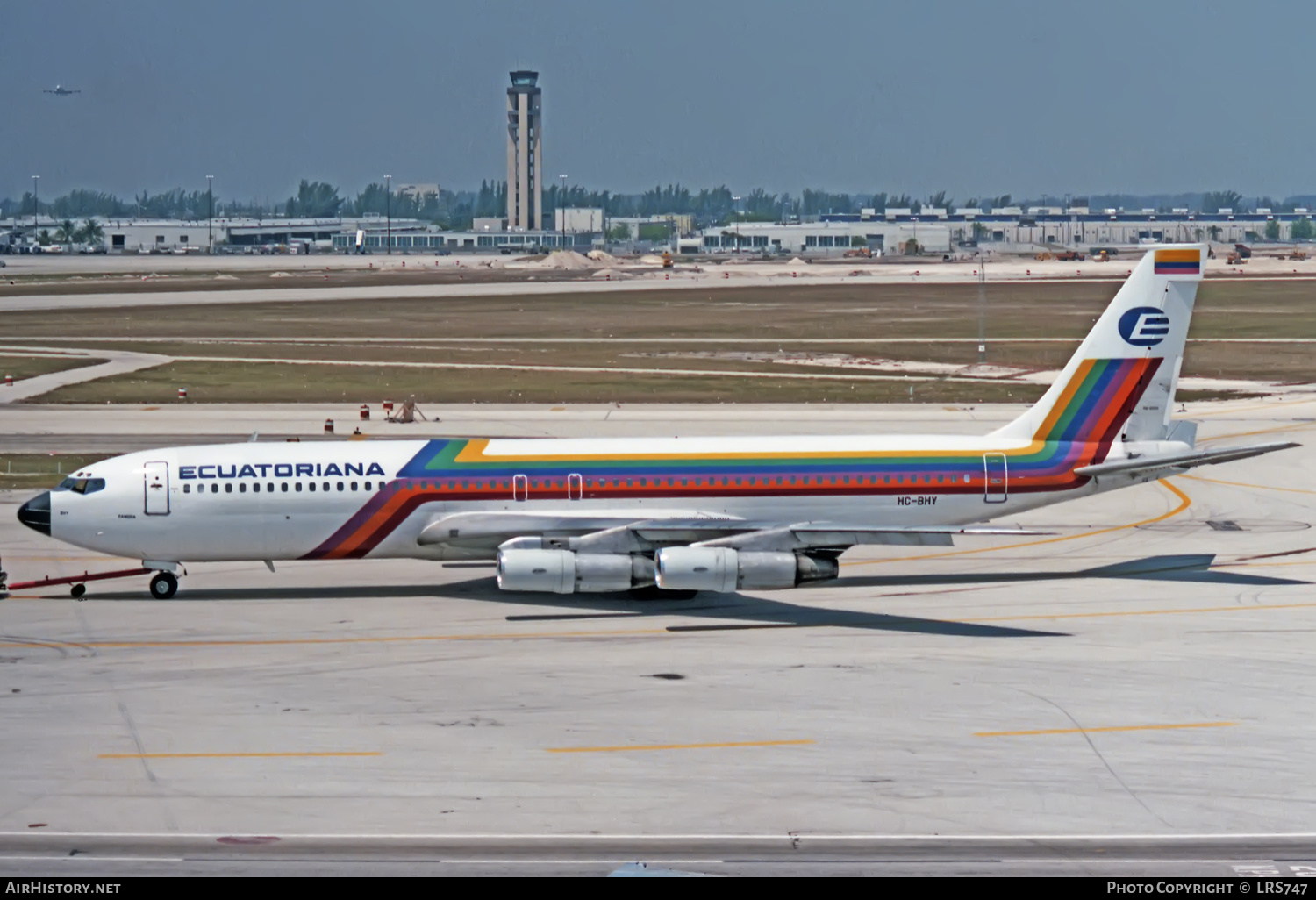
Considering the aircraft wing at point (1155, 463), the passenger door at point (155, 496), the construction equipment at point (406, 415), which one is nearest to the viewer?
the passenger door at point (155, 496)

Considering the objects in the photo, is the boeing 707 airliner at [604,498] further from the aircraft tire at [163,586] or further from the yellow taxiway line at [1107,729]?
the yellow taxiway line at [1107,729]

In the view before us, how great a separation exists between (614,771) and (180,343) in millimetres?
89384

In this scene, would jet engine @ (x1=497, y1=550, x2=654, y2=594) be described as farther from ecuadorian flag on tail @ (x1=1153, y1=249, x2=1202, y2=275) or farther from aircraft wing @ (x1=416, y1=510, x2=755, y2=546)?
ecuadorian flag on tail @ (x1=1153, y1=249, x2=1202, y2=275)

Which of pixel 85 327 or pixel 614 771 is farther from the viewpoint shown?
pixel 85 327

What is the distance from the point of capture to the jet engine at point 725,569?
37219 millimetres

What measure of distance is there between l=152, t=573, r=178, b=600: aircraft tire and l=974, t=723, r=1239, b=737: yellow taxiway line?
71.9ft

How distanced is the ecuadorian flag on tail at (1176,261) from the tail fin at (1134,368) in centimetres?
2

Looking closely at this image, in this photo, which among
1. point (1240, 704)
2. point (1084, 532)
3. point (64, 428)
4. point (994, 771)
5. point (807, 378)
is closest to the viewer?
point (994, 771)

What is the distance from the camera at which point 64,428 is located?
69.4 meters

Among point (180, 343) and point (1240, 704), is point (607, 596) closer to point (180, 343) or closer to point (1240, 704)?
point (1240, 704)

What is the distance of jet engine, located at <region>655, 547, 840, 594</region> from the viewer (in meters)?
37.2

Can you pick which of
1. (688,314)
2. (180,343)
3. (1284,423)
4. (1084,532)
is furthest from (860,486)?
(688,314)

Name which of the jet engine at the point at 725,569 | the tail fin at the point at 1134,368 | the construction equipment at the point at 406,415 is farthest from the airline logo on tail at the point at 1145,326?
the construction equipment at the point at 406,415

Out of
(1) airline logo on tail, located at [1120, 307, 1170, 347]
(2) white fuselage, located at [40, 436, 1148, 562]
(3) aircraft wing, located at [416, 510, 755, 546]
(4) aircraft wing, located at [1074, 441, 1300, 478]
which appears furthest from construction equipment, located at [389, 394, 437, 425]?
(1) airline logo on tail, located at [1120, 307, 1170, 347]
